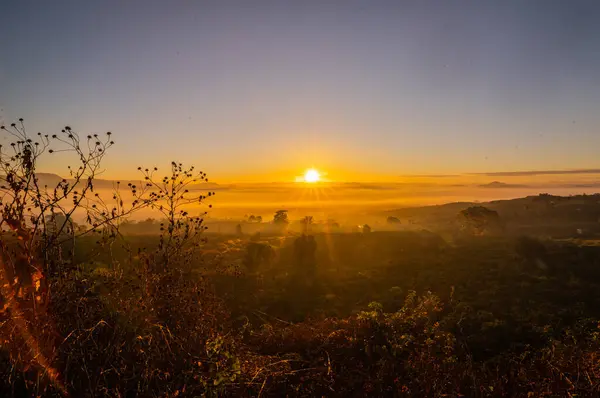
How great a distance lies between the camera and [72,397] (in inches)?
167

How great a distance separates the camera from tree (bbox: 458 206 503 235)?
239 ft

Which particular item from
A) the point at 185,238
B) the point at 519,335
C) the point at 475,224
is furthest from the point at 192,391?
the point at 475,224

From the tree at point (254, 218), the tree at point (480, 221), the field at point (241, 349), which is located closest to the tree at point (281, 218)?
the tree at point (254, 218)

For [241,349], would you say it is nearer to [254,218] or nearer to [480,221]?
[480,221]

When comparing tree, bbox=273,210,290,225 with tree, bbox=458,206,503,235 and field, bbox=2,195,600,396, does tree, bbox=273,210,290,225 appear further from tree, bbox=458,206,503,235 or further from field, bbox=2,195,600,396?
field, bbox=2,195,600,396

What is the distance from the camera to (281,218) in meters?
103

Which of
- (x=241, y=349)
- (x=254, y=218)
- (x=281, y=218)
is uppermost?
(x=241, y=349)

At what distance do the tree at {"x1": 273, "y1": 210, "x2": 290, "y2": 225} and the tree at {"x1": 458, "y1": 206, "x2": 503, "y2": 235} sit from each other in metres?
44.5

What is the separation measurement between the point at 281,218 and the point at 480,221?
161ft

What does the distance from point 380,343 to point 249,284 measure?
2420 cm

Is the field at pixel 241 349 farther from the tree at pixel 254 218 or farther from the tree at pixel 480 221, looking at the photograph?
the tree at pixel 254 218

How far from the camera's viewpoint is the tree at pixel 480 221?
7294 cm

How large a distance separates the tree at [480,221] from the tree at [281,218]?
44548mm


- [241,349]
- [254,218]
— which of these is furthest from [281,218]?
[241,349]
